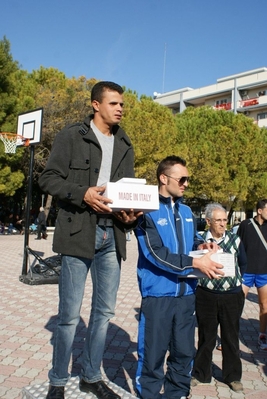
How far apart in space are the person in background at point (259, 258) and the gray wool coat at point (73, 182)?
3.19 metres

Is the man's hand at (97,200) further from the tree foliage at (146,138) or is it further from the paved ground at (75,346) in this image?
the tree foliage at (146,138)

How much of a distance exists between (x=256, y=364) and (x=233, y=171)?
109ft

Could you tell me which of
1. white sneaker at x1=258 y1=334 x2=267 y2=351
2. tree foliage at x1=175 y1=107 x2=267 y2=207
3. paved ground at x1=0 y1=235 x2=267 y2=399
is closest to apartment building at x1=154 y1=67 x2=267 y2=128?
tree foliage at x1=175 y1=107 x2=267 y2=207

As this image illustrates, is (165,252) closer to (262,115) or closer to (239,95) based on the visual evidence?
(262,115)

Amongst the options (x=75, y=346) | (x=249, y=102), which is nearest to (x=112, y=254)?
(x=75, y=346)

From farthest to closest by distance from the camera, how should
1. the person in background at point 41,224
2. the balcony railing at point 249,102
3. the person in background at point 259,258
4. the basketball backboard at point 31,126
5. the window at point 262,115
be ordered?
the window at point 262,115 → the balcony railing at point 249,102 → the person in background at point 41,224 → the basketball backboard at point 31,126 → the person in background at point 259,258

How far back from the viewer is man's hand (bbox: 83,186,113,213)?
2584 mm

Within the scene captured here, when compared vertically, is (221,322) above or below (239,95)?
below

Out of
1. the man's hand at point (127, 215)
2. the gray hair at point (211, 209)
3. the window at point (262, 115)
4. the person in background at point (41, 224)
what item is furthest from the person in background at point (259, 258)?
the window at point (262, 115)

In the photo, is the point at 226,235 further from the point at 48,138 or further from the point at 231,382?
the point at 48,138

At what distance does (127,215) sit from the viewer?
2.77 m

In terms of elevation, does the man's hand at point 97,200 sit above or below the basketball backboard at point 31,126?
below

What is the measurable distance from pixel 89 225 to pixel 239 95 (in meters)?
61.1

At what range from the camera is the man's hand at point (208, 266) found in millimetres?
2979
